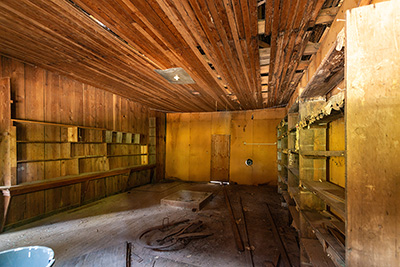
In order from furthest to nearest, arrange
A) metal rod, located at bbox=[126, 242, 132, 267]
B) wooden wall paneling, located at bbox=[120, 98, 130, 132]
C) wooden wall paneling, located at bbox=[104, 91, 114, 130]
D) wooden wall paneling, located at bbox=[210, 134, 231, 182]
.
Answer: wooden wall paneling, located at bbox=[210, 134, 231, 182], wooden wall paneling, located at bbox=[120, 98, 130, 132], wooden wall paneling, located at bbox=[104, 91, 114, 130], metal rod, located at bbox=[126, 242, 132, 267]

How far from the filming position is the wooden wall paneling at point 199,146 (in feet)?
25.3

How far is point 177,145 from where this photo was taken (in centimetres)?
811

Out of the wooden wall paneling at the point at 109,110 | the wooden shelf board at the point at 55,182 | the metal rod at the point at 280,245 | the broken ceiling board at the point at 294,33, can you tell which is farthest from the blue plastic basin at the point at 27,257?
the wooden wall paneling at the point at 109,110

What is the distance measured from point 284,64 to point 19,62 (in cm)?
469

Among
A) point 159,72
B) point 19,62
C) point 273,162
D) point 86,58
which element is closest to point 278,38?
point 159,72

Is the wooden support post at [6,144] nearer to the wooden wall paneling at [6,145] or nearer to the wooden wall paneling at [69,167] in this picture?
the wooden wall paneling at [6,145]

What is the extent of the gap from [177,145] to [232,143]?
2392 millimetres

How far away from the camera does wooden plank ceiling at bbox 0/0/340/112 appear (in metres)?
1.85

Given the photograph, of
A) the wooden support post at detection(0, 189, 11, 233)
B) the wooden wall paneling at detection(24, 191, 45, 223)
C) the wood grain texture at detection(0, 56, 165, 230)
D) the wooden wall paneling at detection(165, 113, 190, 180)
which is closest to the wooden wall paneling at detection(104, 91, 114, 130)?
the wood grain texture at detection(0, 56, 165, 230)

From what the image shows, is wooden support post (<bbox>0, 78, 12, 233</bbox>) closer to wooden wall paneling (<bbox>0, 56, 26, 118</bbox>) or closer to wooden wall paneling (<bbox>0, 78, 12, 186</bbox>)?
wooden wall paneling (<bbox>0, 78, 12, 186</bbox>)

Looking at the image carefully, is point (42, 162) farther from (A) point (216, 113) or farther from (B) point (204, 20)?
(A) point (216, 113)

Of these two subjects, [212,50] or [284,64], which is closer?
[212,50]

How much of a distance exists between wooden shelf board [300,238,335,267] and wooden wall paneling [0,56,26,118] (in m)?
4.95

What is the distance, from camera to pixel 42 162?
3.78 metres
